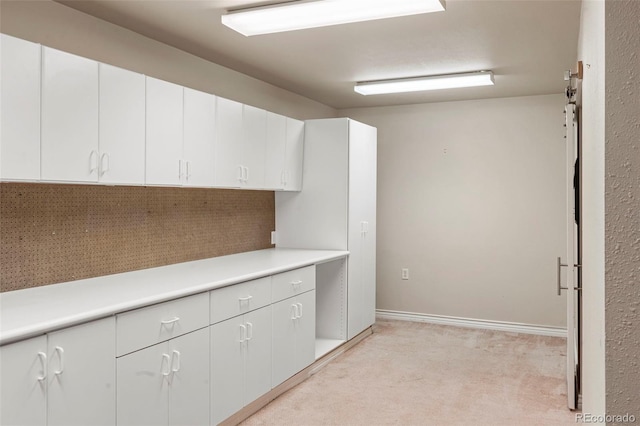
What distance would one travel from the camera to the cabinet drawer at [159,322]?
2369 mm

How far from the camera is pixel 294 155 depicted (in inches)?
183

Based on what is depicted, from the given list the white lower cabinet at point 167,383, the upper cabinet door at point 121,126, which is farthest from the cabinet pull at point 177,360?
the upper cabinet door at point 121,126

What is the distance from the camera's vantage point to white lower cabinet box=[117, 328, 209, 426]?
2.40 meters

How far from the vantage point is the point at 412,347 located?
193 inches

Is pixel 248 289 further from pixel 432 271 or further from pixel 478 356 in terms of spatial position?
pixel 432 271

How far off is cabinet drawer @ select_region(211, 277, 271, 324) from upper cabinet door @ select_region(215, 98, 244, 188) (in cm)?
75

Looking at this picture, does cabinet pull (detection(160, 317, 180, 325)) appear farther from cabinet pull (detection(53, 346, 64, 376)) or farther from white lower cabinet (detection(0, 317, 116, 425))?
cabinet pull (detection(53, 346, 64, 376))

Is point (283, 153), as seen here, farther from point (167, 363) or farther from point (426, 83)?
point (167, 363)

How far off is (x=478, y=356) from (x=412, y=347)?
1.91ft

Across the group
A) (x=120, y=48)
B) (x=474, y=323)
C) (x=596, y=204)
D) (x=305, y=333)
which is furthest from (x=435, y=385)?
(x=120, y=48)

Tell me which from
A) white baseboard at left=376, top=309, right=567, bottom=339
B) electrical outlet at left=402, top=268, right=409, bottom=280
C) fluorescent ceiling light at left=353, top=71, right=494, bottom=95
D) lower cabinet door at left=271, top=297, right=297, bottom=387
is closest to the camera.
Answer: lower cabinet door at left=271, top=297, right=297, bottom=387

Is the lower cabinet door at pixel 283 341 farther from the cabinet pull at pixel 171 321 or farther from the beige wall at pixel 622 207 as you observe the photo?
the beige wall at pixel 622 207

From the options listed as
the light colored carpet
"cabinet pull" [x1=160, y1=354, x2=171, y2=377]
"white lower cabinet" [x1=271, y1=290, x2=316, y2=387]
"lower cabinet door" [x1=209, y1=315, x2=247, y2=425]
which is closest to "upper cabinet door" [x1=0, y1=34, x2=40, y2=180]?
"cabinet pull" [x1=160, y1=354, x2=171, y2=377]

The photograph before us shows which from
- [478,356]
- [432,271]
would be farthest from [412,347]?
[432,271]
